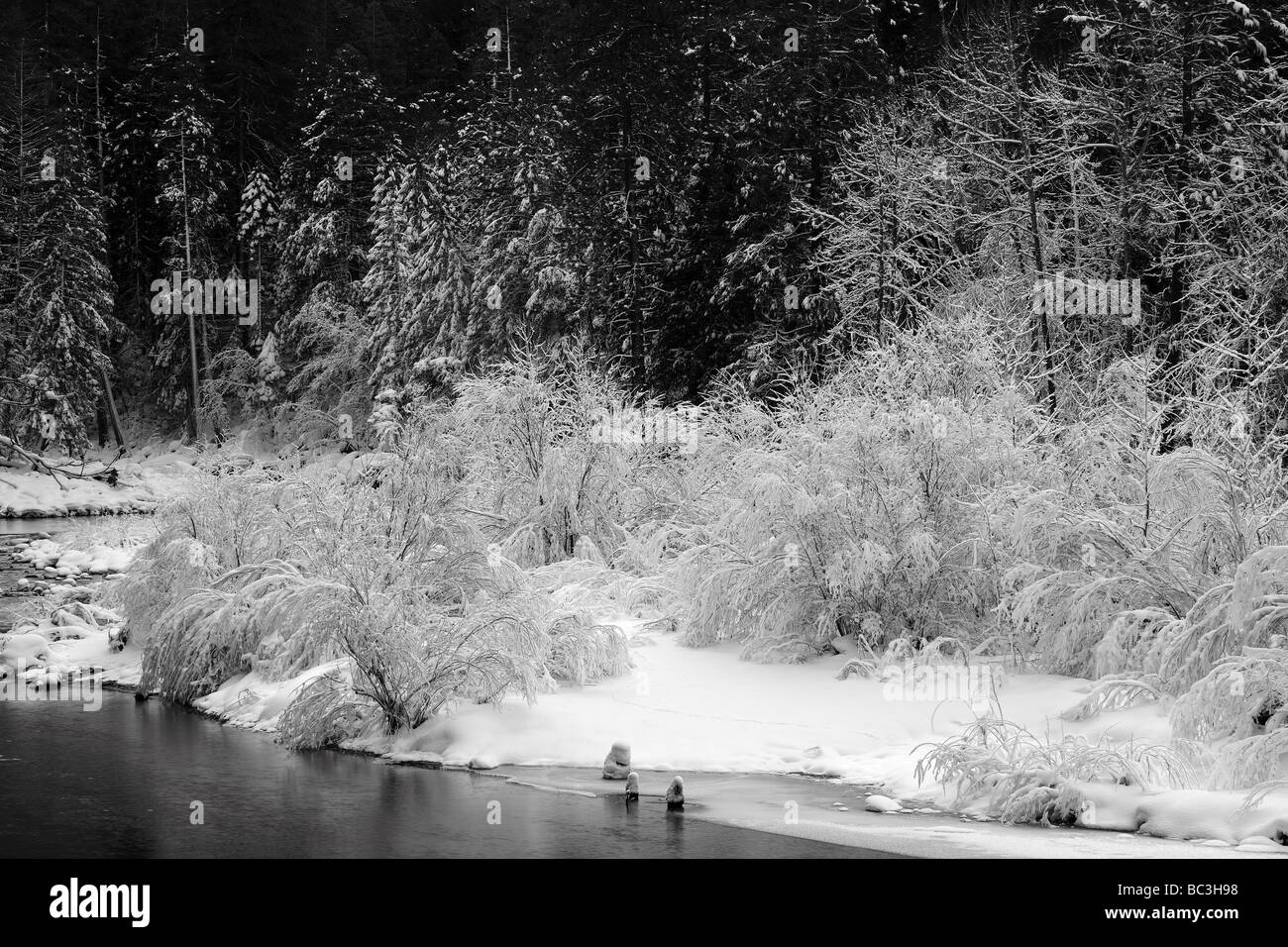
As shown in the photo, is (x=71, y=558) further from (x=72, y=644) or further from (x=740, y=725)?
(x=740, y=725)

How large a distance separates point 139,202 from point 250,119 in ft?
15.7

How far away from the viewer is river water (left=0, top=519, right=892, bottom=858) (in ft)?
29.7

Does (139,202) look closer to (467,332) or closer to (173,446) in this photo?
(173,446)

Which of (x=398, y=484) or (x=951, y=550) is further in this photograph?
(x=398, y=484)

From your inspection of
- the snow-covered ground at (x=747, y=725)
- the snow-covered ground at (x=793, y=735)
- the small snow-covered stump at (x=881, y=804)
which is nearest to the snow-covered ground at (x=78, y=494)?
the snow-covered ground at (x=793, y=735)

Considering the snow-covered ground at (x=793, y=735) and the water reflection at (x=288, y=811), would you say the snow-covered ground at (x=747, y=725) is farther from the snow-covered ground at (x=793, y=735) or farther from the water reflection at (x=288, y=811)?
the water reflection at (x=288, y=811)

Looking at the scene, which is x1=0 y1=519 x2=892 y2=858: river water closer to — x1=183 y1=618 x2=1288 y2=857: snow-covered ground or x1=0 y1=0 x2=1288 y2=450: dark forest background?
x1=183 y1=618 x2=1288 y2=857: snow-covered ground

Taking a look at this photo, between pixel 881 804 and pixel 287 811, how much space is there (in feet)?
14.4

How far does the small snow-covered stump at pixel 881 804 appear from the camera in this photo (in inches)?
390

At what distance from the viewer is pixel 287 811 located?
33.0 feet
